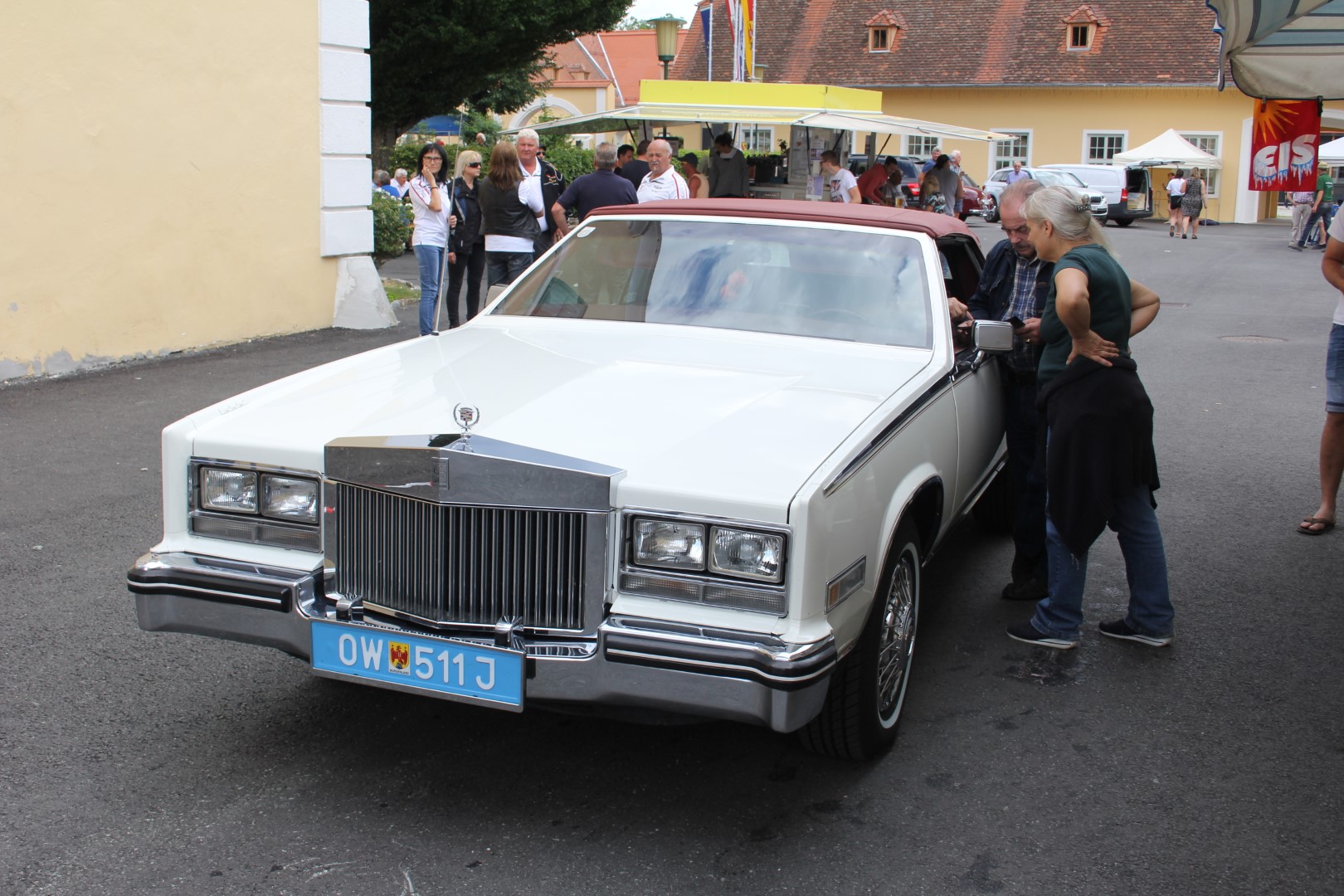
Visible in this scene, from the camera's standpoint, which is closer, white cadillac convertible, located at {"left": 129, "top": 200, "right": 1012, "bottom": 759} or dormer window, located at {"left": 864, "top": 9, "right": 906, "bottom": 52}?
white cadillac convertible, located at {"left": 129, "top": 200, "right": 1012, "bottom": 759}

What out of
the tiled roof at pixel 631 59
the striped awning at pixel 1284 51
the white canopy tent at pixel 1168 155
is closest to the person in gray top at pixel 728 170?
the striped awning at pixel 1284 51

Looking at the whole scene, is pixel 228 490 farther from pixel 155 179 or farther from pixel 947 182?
pixel 947 182

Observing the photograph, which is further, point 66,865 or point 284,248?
point 284,248

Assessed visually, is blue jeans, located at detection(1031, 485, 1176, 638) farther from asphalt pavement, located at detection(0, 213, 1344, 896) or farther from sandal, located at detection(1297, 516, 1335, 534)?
sandal, located at detection(1297, 516, 1335, 534)

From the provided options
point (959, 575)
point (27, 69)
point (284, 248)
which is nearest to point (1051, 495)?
point (959, 575)

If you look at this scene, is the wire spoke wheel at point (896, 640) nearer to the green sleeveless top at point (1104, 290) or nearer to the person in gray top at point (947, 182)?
the green sleeveless top at point (1104, 290)

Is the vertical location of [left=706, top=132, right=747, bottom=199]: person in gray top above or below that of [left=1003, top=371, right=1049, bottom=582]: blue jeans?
above

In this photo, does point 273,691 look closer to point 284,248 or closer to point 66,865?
point 66,865

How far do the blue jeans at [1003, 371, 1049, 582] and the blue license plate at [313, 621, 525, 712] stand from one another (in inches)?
108

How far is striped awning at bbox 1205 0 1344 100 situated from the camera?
6047 mm

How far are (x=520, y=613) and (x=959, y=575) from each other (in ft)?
9.74

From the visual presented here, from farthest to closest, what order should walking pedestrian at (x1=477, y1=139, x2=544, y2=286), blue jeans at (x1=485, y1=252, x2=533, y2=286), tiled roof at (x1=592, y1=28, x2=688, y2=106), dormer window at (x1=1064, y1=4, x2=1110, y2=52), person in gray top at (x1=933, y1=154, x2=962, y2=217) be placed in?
tiled roof at (x1=592, y1=28, x2=688, y2=106) < dormer window at (x1=1064, y1=4, x2=1110, y2=52) < person in gray top at (x1=933, y1=154, x2=962, y2=217) < blue jeans at (x1=485, y1=252, x2=533, y2=286) < walking pedestrian at (x1=477, y1=139, x2=544, y2=286)

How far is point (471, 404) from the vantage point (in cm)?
369

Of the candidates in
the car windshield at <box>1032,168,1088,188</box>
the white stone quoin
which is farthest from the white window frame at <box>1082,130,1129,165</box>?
the white stone quoin
